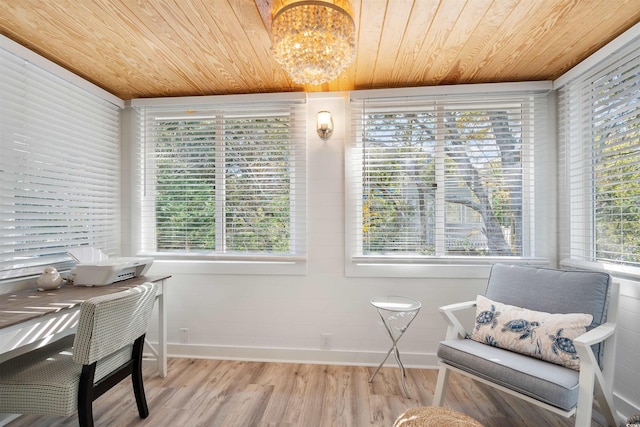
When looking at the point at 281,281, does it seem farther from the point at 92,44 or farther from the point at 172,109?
the point at 92,44

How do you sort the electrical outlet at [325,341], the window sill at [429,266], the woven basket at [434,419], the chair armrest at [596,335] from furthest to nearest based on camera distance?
the electrical outlet at [325,341]
the window sill at [429,266]
the chair armrest at [596,335]
the woven basket at [434,419]

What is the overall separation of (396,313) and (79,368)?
1981 mm

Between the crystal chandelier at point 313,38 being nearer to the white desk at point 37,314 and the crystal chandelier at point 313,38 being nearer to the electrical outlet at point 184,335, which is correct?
the white desk at point 37,314

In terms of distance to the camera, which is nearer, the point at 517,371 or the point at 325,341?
the point at 517,371

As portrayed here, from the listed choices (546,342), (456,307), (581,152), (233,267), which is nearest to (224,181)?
(233,267)

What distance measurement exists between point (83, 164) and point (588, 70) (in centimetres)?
396

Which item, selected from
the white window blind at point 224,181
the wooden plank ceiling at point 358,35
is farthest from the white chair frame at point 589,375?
the wooden plank ceiling at point 358,35

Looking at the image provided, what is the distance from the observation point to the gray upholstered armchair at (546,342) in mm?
1493

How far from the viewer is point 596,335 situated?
1.59m

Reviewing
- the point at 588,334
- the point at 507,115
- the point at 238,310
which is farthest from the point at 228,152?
the point at 588,334

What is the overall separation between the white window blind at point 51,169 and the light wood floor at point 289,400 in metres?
1.11

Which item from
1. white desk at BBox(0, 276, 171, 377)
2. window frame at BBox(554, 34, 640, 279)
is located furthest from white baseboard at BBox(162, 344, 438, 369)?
window frame at BBox(554, 34, 640, 279)

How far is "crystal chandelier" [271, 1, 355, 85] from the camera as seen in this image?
4.53 feet

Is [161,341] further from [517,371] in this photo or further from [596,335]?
[596,335]
